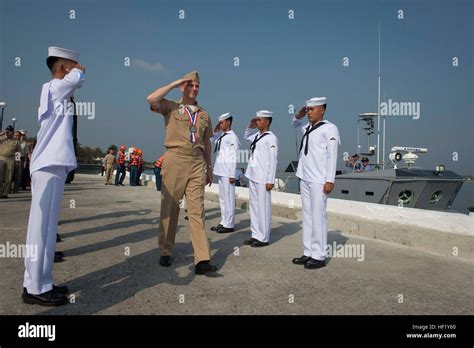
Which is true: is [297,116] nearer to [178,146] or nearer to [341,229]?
[178,146]

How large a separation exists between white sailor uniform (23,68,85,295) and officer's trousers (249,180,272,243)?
3.28 metres

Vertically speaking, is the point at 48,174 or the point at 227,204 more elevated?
the point at 48,174

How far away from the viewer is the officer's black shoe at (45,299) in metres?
2.97

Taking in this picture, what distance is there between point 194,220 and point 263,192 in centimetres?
210

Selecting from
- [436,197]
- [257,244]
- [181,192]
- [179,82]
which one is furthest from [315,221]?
[436,197]

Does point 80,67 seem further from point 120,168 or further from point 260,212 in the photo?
Answer: point 120,168

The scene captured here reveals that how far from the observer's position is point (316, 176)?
4.70m

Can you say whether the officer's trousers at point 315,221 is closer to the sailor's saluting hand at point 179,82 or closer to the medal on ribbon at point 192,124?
the medal on ribbon at point 192,124

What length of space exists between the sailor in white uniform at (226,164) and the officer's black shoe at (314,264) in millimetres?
2656

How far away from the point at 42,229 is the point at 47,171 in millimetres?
483

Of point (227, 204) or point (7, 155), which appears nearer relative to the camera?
point (227, 204)

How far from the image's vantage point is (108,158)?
19.0 meters

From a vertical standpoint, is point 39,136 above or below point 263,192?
above
